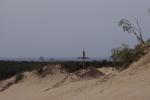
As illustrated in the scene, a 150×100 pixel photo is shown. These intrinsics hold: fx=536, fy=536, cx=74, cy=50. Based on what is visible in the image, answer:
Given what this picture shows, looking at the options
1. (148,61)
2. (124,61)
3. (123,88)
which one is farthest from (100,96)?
(124,61)

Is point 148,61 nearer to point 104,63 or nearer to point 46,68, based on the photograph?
point 46,68

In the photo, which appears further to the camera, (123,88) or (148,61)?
(148,61)

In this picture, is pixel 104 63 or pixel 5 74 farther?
pixel 104 63

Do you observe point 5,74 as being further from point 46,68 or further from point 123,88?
point 123,88

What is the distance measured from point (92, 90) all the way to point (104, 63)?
35158 millimetres

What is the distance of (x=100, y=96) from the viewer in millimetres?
17719

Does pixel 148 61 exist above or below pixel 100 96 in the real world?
above

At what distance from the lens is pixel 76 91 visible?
20.5 meters

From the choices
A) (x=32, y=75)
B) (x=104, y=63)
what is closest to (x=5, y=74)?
(x=32, y=75)

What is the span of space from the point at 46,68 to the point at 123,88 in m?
18.0

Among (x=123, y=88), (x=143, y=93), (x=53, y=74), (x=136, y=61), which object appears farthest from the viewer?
(x=53, y=74)

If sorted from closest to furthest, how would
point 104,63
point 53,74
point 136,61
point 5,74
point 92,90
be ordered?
point 92,90
point 136,61
point 53,74
point 5,74
point 104,63

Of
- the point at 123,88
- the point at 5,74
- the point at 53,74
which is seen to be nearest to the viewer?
the point at 123,88

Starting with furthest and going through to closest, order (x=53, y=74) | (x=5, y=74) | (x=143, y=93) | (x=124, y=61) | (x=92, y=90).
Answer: (x=5, y=74) < (x=53, y=74) < (x=124, y=61) < (x=92, y=90) < (x=143, y=93)
